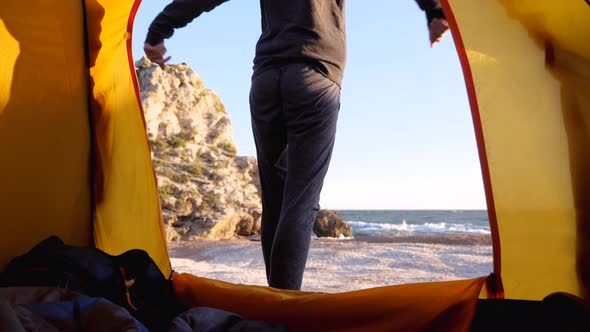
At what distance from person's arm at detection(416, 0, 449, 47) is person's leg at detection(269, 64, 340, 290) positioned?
405mm

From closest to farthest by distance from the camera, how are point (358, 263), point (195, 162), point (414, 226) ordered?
1. point (358, 263)
2. point (195, 162)
3. point (414, 226)

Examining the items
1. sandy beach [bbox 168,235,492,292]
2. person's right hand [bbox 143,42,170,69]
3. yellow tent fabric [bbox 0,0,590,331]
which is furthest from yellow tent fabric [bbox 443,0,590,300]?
sandy beach [bbox 168,235,492,292]

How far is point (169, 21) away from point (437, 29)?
90 centimetres

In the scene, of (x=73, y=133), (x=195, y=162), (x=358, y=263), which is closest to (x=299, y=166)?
(x=73, y=133)

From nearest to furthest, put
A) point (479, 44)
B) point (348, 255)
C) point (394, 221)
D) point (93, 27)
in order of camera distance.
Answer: point (479, 44) → point (93, 27) → point (348, 255) → point (394, 221)

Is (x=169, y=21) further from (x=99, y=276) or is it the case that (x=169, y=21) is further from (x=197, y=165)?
(x=197, y=165)

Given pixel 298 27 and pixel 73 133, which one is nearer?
pixel 298 27

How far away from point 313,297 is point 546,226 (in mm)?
690

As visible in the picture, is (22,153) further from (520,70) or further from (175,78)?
(175,78)

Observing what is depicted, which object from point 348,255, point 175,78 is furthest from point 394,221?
point 348,255

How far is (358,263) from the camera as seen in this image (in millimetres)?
5574

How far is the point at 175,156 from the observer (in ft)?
47.5

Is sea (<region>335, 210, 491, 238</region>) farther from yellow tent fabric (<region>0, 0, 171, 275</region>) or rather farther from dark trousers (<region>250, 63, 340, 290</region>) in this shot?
dark trousers (<region>250, 63, 340, 290</region>)

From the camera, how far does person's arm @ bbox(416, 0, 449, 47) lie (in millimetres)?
1591
